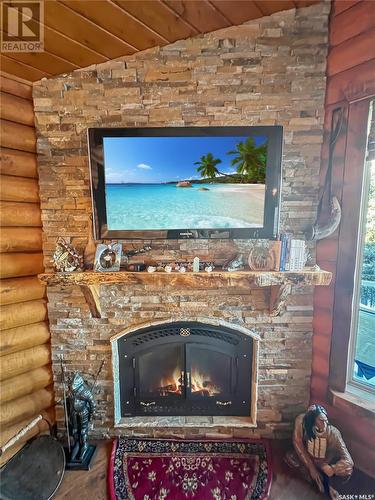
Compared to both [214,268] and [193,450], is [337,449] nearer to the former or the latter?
[193,450]

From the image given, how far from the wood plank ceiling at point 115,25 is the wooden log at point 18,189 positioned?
0.67 metres

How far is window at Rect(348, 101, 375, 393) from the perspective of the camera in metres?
1.63

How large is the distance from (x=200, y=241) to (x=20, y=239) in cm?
126

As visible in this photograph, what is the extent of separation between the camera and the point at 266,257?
5.58 ft

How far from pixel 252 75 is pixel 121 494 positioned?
2810 mm

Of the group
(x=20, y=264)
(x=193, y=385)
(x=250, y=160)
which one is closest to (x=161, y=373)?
(x=193, y=385)

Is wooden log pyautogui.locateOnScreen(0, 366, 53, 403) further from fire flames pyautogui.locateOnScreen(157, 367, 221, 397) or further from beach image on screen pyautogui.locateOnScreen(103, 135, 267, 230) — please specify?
beach image on screen pyautogui.locateOnScreen(103, 135, 267, 230)

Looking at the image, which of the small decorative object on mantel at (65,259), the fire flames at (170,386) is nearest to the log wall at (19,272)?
the small decorative object on mantel at (65,259)

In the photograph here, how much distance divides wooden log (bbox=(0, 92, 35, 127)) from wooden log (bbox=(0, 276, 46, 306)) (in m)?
1.09

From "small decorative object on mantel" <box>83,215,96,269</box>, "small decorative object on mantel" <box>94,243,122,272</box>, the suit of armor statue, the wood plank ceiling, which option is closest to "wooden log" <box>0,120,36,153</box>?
the wood plank ceiling

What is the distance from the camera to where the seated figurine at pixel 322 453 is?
1.57 m

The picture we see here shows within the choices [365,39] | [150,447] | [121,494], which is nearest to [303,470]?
[150,447]

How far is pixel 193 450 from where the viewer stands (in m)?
1.90

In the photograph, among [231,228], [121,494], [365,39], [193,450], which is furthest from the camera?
[193,450]
